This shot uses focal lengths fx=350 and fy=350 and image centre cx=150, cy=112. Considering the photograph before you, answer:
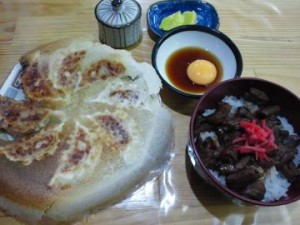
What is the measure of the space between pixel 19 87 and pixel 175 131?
0.72 meters

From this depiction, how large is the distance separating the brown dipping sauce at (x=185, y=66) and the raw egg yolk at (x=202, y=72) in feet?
0.06

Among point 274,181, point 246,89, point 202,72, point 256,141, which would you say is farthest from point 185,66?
point 274,181

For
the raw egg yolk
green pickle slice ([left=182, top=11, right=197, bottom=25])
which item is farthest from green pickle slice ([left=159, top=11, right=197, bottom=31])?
the raw egg yolk

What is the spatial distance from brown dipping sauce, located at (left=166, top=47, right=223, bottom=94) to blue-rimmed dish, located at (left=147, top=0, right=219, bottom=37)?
192 mm

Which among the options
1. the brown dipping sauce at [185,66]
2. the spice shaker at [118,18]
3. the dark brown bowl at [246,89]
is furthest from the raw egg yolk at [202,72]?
the spice shaker at [118,18]

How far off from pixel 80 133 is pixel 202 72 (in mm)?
662

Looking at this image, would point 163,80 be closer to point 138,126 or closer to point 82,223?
point 138,126

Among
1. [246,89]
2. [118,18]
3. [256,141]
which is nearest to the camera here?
[256,141]

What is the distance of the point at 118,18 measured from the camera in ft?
5.42

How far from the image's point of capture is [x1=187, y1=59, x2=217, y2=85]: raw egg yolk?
5.49 feet

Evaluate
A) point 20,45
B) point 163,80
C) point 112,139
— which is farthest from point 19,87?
point 163,80

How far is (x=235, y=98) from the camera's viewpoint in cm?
151

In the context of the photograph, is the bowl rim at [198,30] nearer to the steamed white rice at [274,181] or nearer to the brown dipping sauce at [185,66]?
the brown dipping sauce at [185,66]

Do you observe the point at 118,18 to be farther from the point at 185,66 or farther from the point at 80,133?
the point at 80,133
